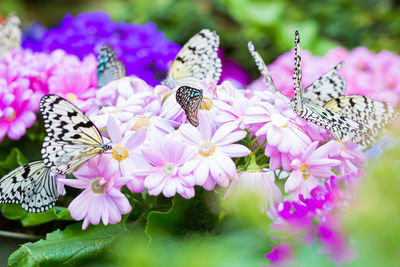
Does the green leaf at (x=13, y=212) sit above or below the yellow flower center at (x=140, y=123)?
below

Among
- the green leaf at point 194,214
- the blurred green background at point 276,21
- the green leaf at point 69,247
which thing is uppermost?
the blurred green background at point 276,21


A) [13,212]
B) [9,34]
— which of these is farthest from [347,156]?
[9,34]

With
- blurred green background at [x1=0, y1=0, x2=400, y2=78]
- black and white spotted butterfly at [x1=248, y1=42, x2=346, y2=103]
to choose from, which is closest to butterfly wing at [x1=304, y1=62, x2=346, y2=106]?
black and white spotted butterfly at [x1=248, y1=42, x2=346, y2=103]

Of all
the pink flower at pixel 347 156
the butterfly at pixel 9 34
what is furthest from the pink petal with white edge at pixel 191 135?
the butterfly at pixel 9 34

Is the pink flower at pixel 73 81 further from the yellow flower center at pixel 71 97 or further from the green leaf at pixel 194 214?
the green leaf at pixel 194 214

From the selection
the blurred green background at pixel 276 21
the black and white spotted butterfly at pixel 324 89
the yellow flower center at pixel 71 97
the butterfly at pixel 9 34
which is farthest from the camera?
the blurred green background at pixel 276 21

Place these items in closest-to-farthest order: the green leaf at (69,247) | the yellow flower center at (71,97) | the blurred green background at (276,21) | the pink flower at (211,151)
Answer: the pink flower at (211,151)
the green leaf at (69,247)
the yellow flower center at (71,97)
the blurred green background at (276,21)

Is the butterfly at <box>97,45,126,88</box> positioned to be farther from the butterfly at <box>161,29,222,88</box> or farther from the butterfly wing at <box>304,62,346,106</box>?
the butterfly wing at <box>304,62,346,106</box>

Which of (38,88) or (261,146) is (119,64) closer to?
(38,88)
